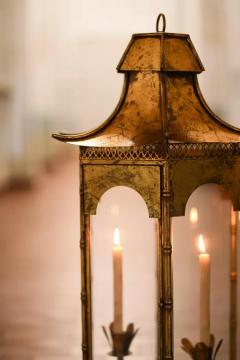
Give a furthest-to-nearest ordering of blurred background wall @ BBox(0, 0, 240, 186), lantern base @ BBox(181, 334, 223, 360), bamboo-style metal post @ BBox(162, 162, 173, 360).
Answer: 1. blurred background wall @ BBox(0, 0, 240, 186)
2. lantern base @ BBox(181, 334, 223, 360)
3. bamboo-style metal post @ BBox(162, 162, 173, 360)

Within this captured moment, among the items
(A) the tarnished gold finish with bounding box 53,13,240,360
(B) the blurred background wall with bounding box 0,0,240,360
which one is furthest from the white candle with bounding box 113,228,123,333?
(B) the blurred background wall with bounding box 0,0,240,360

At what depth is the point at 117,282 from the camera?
1.34 metres

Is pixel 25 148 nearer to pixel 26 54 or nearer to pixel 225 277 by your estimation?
pixel 26 54

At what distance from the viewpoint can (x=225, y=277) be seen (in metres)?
1.38

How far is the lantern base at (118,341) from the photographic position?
4.36 ft

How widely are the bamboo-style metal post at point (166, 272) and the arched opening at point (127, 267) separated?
16 cm

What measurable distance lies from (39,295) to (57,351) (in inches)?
4.7

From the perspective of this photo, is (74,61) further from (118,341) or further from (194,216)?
(118,341)

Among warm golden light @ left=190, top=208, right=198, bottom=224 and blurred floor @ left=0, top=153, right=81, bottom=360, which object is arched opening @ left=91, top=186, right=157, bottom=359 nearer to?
warm golden light @ left=190, top=208, right=198, bottom=224

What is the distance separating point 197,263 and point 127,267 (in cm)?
13

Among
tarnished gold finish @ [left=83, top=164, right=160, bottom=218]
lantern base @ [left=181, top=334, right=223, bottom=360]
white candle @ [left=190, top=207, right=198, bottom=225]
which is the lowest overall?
lantern base @ [left=181, top=334, right=223, bottom=360]

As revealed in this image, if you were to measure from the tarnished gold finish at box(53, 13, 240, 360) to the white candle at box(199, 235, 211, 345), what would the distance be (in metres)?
0.09

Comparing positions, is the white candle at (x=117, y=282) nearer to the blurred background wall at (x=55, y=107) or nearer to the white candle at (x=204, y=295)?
the white candle at (x=204, y=295)

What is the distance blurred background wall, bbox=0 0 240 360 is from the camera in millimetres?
1549
